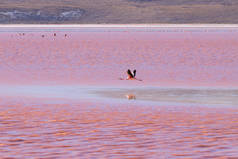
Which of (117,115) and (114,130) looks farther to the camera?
(117,115)

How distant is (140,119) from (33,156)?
558 centimetres

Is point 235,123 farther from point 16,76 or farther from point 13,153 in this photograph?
point 16,76

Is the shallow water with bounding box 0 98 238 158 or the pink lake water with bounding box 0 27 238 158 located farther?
the pink lake water with bounding box 0 27 238 158

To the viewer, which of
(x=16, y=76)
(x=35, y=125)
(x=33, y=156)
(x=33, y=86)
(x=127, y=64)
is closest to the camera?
(x=33, y=156)

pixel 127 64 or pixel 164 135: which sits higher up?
pixel 164 135

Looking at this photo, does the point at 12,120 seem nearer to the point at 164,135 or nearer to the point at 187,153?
the point at 164,135

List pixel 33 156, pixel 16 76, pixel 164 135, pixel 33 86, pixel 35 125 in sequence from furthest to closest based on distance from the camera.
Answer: pixel 16 76, pixel 33 86, pixel 35 125, pixel 164 135, pixel 33 156

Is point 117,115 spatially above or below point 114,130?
below

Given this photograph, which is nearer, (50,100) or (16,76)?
(50,100)

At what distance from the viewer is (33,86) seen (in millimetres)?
29734

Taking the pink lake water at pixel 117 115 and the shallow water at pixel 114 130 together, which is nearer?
the shallow water at pixel 114 130

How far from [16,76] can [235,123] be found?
18.0 metres

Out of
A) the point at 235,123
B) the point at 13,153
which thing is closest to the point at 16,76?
the point at 235,123

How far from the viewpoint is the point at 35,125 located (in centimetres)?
1870
